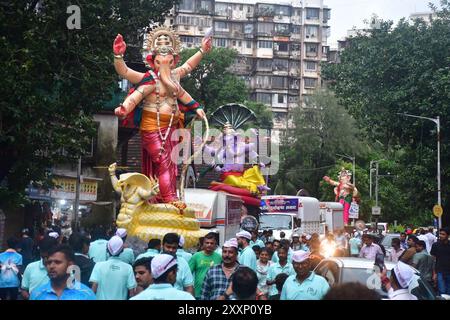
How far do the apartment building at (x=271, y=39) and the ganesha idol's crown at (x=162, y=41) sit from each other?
71.0 meters

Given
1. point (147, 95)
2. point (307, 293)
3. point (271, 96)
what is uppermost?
point (271, 96)

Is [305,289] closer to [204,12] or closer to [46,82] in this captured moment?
[46,82]

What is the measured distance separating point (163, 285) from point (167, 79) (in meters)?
12.8

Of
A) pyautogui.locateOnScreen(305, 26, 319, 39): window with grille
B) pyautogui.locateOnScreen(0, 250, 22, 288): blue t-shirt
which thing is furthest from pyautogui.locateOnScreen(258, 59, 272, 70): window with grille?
pyautogui.locateOnScreen(0, 250, 22, 288): blue t-shirt

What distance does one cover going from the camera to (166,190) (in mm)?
19172

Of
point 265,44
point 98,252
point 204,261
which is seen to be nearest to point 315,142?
point 265,44

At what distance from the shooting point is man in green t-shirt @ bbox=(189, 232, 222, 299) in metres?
11.1

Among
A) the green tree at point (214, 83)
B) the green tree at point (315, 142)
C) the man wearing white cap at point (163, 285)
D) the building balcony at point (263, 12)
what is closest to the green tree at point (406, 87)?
the green tree at point (214, 83)

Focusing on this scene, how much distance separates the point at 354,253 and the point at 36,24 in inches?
388

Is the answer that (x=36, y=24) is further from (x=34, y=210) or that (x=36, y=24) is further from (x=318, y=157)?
(x=318, y=157)

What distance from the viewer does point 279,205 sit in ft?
104

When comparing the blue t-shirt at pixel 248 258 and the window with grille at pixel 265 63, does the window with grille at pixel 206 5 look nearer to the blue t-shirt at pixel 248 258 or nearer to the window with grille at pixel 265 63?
the window with grille at pixel 265 63
